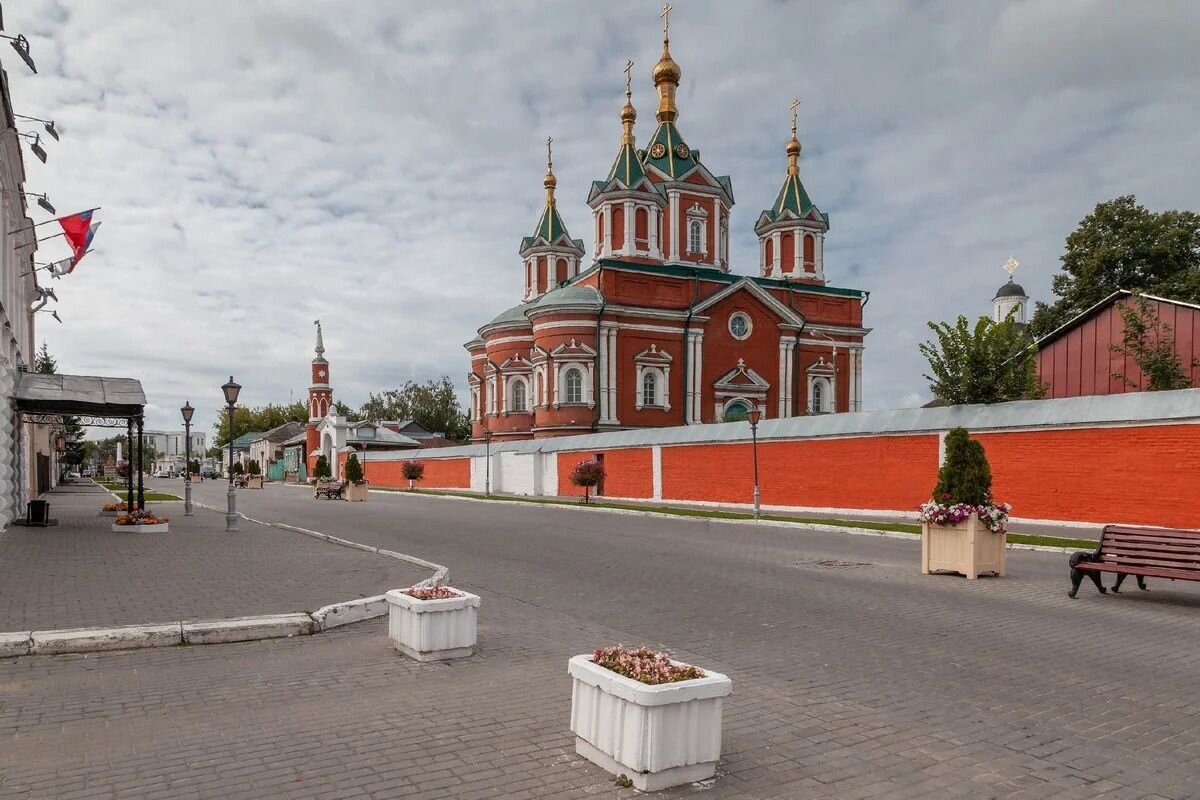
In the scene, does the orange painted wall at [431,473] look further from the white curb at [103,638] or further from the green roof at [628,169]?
the white curb at [103,638]

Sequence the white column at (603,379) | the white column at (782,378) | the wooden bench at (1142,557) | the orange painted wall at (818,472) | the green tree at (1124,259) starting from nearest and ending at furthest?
the wooden bench at (1142,557), the orange painted wall at (818,472), the green tree at (1124,259), the white column at (603,379), the white column at (782,378)

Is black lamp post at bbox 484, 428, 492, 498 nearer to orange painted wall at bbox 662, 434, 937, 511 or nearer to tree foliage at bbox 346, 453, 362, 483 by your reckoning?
tree foliage at bbox 346, 453, 362, 483

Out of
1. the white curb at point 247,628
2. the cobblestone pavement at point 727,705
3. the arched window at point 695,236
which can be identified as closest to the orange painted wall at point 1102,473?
the cobblestone pavement at point 727,705

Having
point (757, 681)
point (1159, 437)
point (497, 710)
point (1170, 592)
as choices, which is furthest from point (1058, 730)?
point (1159, 437)

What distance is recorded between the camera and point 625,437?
1400 inches

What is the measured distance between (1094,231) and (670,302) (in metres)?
20.8

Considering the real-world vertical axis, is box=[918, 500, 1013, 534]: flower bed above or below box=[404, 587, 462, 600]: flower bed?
above

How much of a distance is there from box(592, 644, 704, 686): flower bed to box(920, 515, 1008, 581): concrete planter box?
8.76m

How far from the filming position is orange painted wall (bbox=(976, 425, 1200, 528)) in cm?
1695

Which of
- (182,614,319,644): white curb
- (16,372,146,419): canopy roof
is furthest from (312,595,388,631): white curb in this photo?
(16,372,146,419): canopy roof

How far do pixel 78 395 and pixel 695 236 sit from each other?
37.9 meters

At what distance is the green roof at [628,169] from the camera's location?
4769 centimetres

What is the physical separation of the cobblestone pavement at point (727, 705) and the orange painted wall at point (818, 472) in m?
12.2

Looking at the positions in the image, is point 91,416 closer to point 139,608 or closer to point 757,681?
point 139,608
